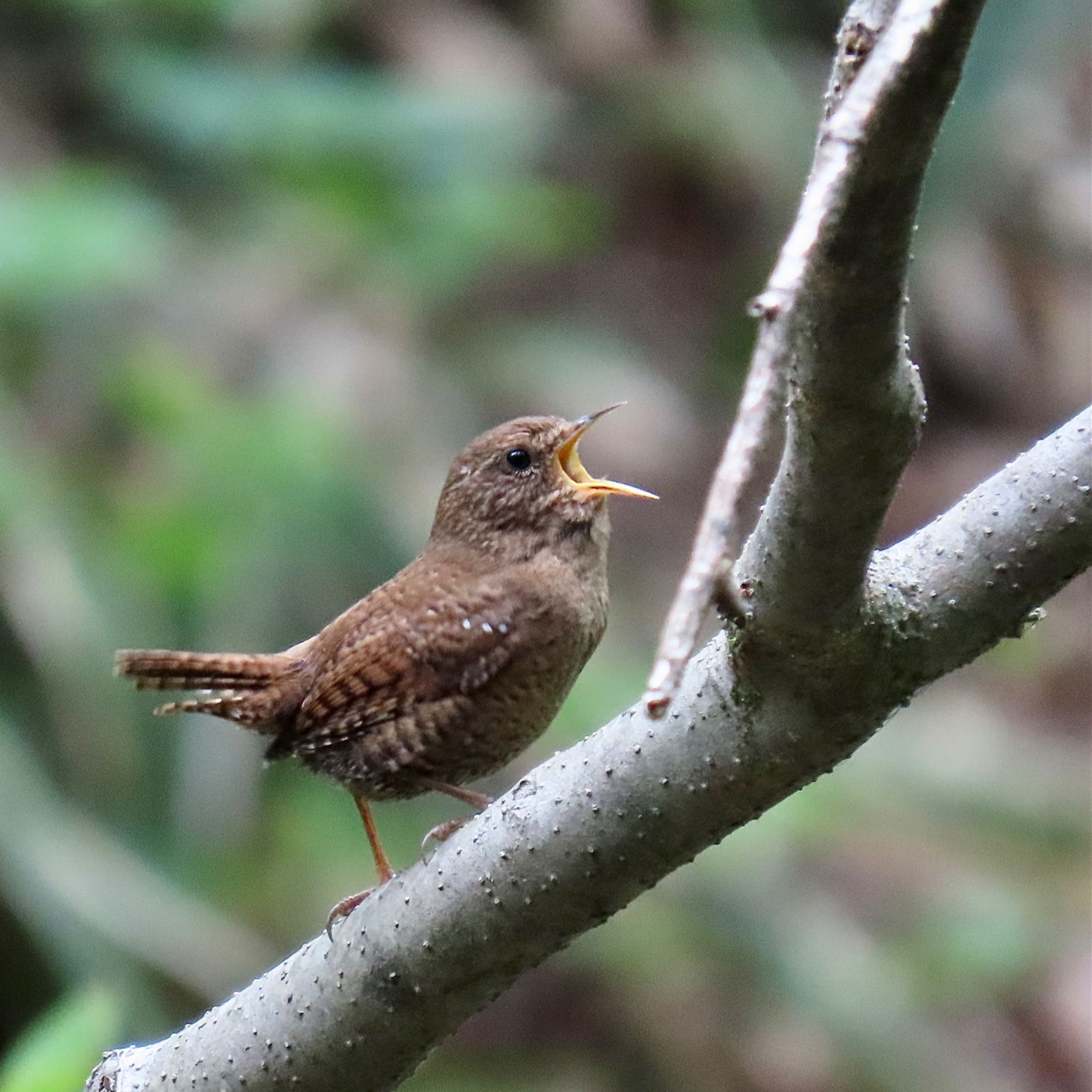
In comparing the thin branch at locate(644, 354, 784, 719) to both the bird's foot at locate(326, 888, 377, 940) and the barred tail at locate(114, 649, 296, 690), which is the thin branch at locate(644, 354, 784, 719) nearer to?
the bird's foot at locate(326, 888, 377, 940)

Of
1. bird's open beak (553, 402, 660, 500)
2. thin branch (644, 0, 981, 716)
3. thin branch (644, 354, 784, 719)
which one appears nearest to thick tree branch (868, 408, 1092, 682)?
thin branch (644, 0, 981, 716)

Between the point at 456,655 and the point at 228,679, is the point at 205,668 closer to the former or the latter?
the point at 228,679

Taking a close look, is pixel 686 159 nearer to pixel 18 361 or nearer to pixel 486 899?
pixel 18 361

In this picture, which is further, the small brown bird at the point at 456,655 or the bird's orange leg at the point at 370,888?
the small brown bird at the point at 456,655

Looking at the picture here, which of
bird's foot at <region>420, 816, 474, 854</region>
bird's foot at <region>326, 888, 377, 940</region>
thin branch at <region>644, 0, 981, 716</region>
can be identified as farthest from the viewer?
bird's foot at <region>420, 816, 474, 854</region>

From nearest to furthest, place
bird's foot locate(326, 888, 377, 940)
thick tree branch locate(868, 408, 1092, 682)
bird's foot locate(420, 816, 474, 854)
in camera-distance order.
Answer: thick tree branch locate(868, 408, 1092, 682), bird's foot locate(326, 888, 377, 940), bird's foot locate(420, 816, 474, 854)

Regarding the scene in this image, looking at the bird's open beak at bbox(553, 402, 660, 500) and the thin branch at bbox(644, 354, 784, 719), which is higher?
the thin branch at bbox(644, 354, 784, 719)

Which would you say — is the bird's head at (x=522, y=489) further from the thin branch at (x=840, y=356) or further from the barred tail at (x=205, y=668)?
the thin branch at (x=840, y=356)

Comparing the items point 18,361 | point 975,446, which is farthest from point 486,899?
point 975,446

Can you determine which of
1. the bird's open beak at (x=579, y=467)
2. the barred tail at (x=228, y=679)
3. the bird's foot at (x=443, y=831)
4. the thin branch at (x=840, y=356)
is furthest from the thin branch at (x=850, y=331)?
the barred tail at (x=228, y=679)
